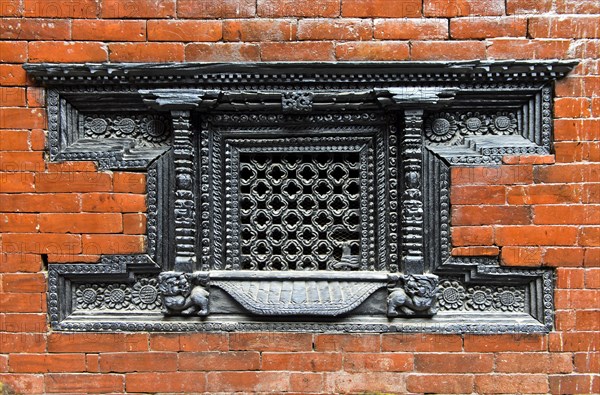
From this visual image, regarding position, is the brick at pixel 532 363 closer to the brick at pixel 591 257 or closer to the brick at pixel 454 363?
the brick at pixel 454 363

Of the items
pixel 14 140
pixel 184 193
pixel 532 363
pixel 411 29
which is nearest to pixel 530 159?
pixel 411 29

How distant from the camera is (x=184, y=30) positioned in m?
2.42

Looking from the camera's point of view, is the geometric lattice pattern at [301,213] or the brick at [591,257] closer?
the brick at [591,257]

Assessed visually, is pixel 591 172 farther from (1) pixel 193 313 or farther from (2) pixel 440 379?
(1) pixel 193 313

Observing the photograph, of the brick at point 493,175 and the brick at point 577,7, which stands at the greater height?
the brick at point 577,7

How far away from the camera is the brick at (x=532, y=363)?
246 cm

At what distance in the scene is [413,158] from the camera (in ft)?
7.89

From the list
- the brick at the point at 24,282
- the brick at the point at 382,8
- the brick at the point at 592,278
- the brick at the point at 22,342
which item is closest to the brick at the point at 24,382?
the brick at the point at 22,342

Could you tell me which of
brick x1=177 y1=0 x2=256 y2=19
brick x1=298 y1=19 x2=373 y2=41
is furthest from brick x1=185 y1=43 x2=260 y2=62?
brick x1=298 y1=19 x2=373 y2=41

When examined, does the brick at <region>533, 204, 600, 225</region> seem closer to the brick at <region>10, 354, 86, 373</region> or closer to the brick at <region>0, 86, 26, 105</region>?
the brick at <region>10, 354, 86, 373</region>

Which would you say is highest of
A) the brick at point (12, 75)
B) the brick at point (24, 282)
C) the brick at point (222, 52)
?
the brick at point (222, 52)

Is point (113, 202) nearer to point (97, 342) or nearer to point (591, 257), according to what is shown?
point (97, 342)

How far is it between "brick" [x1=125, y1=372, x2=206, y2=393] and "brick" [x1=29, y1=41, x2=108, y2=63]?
1.91 meters

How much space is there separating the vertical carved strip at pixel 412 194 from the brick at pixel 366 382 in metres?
0.66
